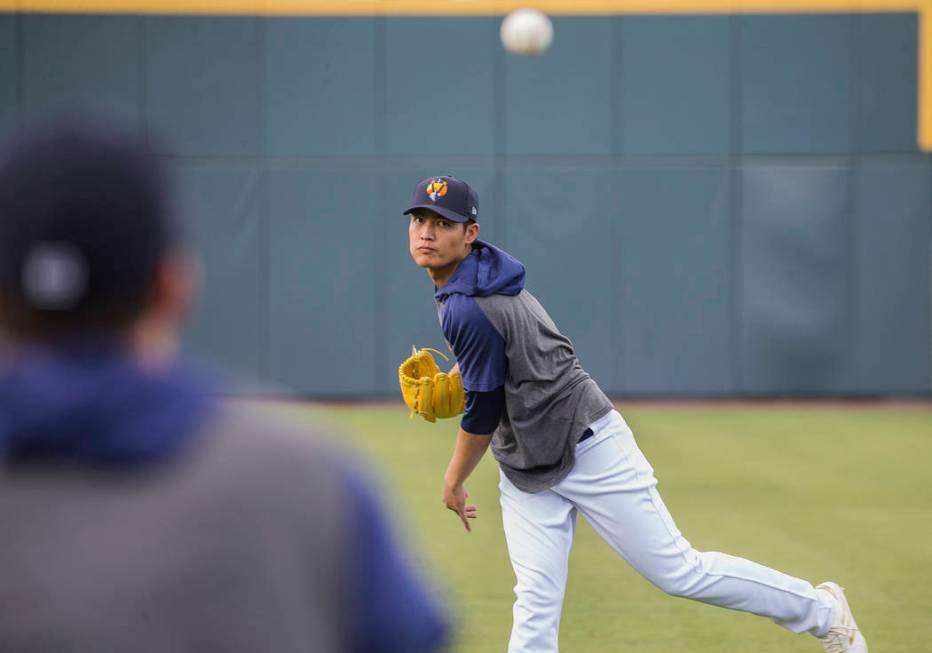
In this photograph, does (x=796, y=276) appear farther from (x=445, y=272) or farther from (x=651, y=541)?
(x=651, y=541)

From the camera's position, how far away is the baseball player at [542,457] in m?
4.42

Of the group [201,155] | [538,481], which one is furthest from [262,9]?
[538,481]

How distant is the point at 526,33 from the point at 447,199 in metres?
10.2

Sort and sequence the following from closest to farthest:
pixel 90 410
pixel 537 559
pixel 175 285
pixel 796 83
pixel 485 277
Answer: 1. pixel 90 410
2. pixel 175 285
3. pixel 537 559
4. pixel 485 277
5. pixel 796 83

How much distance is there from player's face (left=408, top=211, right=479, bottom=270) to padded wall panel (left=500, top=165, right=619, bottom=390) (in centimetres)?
1077

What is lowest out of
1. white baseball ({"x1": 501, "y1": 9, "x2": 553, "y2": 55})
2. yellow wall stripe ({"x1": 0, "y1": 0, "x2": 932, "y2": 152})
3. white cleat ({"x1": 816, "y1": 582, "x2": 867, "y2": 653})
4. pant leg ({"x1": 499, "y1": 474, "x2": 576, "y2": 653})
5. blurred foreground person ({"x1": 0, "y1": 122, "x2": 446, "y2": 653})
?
white cleat ({"x1": 816, "y1": 582, "x2": 867, "y2": 653})

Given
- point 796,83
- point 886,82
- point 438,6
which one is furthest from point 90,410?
point 886,82

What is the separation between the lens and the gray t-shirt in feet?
14.7

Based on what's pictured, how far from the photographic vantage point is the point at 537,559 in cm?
441

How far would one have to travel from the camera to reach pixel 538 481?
453 centimetres

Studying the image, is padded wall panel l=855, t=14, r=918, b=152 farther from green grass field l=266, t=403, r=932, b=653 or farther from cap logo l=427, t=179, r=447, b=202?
cap logo l=427, t=179, r=447, b=202

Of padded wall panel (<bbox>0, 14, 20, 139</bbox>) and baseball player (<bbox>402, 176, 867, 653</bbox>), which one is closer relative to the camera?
baseball player (<bbox>402, 176, 867, 653</bbox>)

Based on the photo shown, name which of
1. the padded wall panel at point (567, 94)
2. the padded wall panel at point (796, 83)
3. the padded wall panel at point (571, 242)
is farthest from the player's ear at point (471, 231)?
the padded wall panel at point (796, 83)

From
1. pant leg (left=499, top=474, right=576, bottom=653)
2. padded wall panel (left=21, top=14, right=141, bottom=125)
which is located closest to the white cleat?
pant leg (left=499, top=474, right=576, bottom=653)
